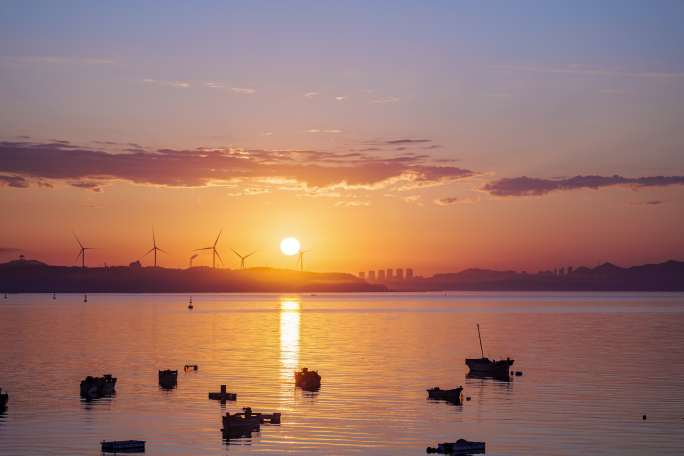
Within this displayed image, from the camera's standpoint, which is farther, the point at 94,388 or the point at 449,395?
the point at 94,388

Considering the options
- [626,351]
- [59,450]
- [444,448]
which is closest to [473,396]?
[444,448]

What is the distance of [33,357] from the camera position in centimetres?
15312

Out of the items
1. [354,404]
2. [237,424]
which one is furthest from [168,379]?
[237,424]

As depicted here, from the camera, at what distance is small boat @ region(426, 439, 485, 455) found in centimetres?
6762

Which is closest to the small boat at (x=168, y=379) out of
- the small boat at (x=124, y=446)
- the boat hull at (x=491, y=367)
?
the small boat at (x=124, y=446)

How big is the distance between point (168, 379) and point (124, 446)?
43.0 m

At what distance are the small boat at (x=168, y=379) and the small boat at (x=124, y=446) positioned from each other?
136 ft

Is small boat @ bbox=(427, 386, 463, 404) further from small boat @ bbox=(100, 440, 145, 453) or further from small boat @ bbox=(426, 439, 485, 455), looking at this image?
small boat @ bbox=(100, 440, 145, 453)

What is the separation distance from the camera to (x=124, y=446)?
226 feet

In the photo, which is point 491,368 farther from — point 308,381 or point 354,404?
point 354,404

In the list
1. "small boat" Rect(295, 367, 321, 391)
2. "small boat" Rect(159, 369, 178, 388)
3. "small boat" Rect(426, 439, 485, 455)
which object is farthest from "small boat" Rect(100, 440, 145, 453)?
"small boat" Rect(159, 369, 178, 388)

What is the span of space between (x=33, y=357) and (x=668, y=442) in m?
113

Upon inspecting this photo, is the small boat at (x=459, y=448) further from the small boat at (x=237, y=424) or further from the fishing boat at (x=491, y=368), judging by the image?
the fishing boat at (x=491, y=368)

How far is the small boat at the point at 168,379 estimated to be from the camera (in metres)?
111
